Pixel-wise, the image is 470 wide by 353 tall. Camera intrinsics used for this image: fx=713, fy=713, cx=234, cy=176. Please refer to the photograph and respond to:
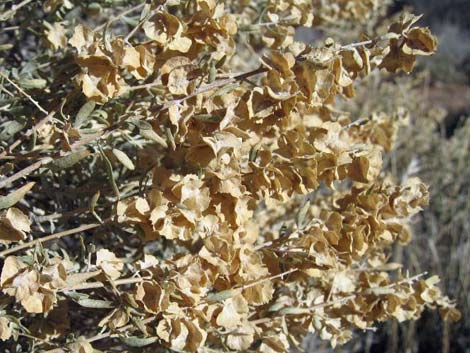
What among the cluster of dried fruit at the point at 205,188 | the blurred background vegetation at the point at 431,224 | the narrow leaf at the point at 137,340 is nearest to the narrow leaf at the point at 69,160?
the cluster of dried fruit at the point at 205,188

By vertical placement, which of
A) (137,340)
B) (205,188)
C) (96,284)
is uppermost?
(205,188)

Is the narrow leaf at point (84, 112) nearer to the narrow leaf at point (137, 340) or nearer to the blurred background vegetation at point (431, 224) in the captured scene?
the narrow leaf at point (137, 340)

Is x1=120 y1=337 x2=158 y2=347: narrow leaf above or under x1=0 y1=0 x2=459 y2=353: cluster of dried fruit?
under

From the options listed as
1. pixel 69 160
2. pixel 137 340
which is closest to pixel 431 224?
pixel 137 340

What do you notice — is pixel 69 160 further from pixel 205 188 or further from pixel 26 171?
pixel 205 188

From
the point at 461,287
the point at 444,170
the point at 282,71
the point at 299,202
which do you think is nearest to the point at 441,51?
the point at 444,170

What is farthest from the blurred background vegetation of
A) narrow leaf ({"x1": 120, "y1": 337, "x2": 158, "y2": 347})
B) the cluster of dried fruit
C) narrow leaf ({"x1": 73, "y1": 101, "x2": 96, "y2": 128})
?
narrow leaf ({"x1": 73, "y1": 101, "x2": 96, "y2": 128})

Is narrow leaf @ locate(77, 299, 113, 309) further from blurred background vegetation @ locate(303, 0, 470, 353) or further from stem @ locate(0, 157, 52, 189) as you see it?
blurred background vegetation @ locate(303, 0, 470, 353)

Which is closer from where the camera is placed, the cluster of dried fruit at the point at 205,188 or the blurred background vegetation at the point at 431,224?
the cluster of dried fruit at the point at 205,188

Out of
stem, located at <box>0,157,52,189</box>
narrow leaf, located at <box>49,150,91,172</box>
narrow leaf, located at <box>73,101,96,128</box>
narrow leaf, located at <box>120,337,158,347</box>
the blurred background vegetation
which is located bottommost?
the blurred background vegetation
